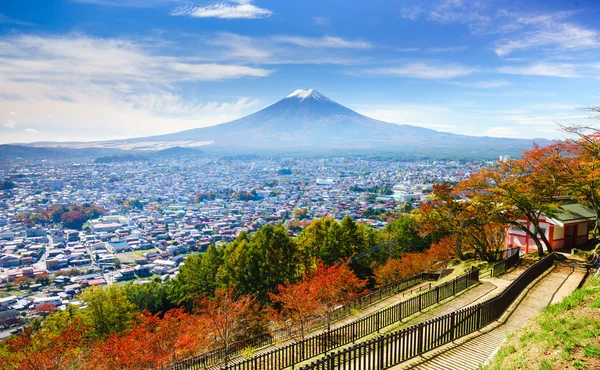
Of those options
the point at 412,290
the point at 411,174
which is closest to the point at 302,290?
the point at 412,290

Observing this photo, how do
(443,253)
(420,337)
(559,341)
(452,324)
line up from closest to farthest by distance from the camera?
(559,341) → (420,337) → (452,324) → (443,253)

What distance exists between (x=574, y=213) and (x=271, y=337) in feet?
54.9

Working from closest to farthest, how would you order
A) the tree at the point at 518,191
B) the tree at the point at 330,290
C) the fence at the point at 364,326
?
the fence at the point at 364,326, the tree at the point at 330,290, the tree at the point at 518,191

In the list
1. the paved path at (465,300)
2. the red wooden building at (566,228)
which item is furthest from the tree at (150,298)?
the red wooden building at (566,228)

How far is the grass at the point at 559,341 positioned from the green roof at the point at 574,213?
11.7 m

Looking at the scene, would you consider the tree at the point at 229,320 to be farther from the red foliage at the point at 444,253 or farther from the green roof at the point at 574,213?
the green roof at the point at 574,213

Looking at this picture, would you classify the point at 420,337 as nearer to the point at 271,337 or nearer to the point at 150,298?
the point at 271,337

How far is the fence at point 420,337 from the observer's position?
7.13m

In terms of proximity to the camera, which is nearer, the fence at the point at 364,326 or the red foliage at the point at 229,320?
the fence at the point at 364,326

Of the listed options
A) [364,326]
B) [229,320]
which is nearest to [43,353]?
[229,320]

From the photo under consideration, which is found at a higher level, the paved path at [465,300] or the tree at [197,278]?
the paved path at [465,300]

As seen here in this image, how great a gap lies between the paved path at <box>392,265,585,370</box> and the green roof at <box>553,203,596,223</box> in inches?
208

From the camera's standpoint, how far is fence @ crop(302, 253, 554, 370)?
23.4 feet

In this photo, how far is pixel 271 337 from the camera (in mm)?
14750
